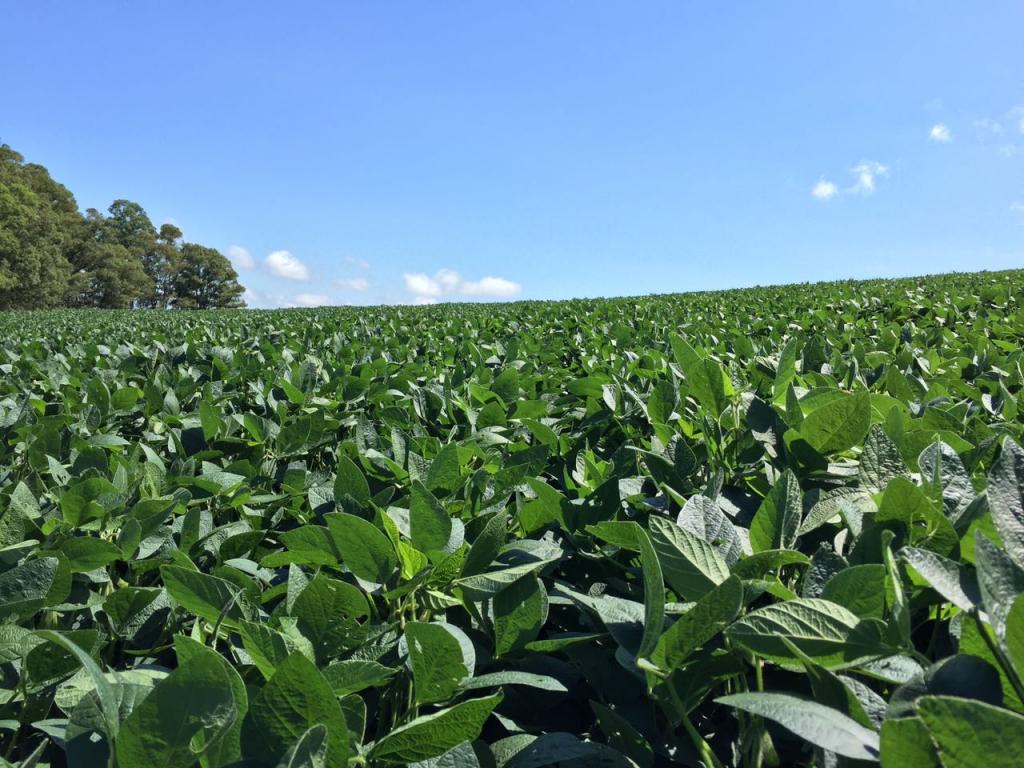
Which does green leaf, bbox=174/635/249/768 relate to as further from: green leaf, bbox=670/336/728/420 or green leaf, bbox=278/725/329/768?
green leaf, bbox=670/336/728/420

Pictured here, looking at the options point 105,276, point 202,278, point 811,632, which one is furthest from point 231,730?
point 202,278

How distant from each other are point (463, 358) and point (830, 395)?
3.34 metres

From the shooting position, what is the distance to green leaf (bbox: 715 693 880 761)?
→ 0.63 meters

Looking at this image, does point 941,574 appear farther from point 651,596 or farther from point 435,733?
point 435,733

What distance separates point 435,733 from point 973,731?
1.79 feet

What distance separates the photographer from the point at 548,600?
3.92 ft

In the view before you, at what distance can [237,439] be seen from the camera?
86.2 inches

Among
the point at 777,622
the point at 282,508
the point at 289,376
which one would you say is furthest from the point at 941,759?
the point at 289,376

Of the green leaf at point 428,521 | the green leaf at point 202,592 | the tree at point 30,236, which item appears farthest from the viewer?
the tree at point 30,236

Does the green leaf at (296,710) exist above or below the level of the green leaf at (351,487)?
below

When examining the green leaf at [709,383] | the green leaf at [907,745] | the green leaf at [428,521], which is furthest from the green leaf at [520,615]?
the green leaf at [709,383]

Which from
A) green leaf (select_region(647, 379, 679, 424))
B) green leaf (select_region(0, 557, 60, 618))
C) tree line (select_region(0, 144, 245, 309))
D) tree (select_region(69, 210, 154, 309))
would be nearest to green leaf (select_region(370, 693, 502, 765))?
green leaf (select_region(0, 557, 60, 618))

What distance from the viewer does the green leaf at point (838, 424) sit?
1.34 metres

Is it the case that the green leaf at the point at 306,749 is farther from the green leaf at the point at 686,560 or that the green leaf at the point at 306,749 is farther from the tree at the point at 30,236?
the tree at the point at 30,236
